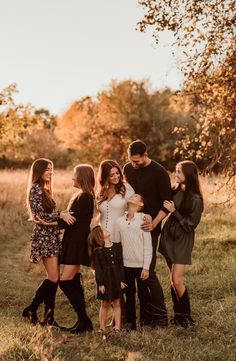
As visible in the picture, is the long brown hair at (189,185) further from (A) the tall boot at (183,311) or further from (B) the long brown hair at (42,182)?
(B) the long brown hair at (42,182)

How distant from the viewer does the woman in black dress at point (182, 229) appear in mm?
6902

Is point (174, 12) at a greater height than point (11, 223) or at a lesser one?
greater

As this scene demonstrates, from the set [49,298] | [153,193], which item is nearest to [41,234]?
[49,298]

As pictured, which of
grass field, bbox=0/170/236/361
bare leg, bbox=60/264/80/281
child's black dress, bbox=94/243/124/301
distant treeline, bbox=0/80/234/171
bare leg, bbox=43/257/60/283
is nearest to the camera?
A: grass field, bbox=0/170/236/361

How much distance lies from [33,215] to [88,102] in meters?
38.0

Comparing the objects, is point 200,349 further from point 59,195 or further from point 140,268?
point 59,195

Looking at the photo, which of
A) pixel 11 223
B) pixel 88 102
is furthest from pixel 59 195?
pixel 88 102

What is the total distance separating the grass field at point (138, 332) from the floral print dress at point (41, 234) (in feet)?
2.98

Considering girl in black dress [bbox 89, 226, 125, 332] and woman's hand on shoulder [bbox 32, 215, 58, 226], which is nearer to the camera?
girl in black dress [bbox 89, 226, 125, 332]

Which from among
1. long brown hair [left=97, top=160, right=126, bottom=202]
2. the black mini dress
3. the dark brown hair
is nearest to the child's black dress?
the black mini dress

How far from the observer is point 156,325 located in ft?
22.4

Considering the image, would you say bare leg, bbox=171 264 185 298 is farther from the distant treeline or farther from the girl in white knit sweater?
the distant treeline

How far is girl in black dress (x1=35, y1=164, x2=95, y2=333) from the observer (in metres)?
6.86

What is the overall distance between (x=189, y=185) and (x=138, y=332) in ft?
6.25
